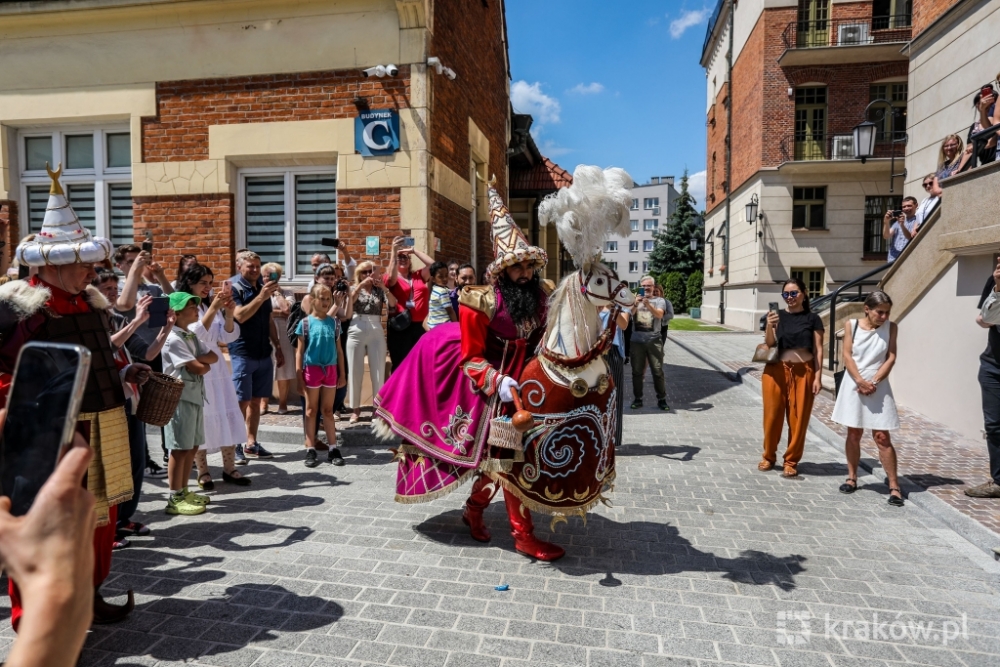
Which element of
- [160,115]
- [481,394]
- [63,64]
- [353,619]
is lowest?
[353,619]

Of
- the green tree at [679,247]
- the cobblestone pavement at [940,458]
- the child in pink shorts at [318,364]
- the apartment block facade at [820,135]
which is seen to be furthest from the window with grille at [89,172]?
the green tree at [679,247]

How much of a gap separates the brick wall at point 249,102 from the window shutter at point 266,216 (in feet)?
2.60

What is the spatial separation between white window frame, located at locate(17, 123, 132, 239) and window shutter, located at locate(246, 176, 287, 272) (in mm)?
1885

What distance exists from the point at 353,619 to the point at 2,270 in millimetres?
4564

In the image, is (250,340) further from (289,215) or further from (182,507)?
(289,215)

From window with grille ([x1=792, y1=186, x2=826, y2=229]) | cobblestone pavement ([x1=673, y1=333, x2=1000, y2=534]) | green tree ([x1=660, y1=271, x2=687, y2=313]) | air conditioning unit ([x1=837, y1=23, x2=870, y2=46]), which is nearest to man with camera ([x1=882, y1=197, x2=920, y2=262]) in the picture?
cobblestone pavement ([x1=673, y1=333, x2=1000, y2=534])

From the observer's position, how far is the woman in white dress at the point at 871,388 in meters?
5.43

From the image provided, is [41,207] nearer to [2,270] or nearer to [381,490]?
[2,270]

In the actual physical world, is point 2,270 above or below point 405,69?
below

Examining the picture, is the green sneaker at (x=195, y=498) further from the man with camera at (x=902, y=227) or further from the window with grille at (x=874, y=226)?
the window with grille at (x=874, y=226)

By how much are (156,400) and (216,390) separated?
63.0 inches

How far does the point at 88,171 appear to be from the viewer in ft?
30.8

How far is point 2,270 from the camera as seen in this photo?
5426 mm

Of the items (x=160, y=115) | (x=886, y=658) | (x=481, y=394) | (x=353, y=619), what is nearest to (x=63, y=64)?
(x=160, y=115)
